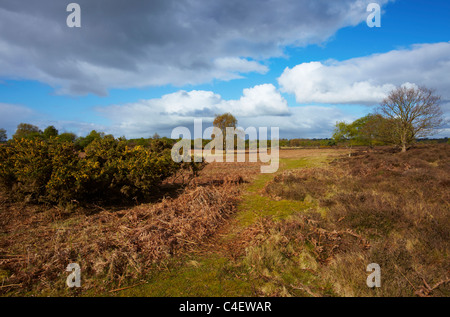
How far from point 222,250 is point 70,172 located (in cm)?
615

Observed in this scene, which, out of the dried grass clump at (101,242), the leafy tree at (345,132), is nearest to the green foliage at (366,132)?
the leafy tree at (345,132)

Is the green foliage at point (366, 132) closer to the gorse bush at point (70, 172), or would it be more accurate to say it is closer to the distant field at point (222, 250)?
the distant field at point (222, 250)

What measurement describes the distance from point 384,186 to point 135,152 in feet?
41.6

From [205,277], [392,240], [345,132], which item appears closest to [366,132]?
[345,132]

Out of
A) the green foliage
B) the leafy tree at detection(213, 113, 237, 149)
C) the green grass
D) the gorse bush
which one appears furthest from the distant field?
the leafy tree at detection(213, 113, 237, 149)

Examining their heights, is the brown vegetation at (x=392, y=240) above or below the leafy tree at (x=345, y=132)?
below

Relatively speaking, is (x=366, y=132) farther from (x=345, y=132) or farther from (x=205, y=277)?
(x=205, y=277)

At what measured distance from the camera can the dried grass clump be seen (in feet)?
Result: 15.1

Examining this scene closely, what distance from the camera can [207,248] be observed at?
6.27 metres

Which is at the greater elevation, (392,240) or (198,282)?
(392,240)

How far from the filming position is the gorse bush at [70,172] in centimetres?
762

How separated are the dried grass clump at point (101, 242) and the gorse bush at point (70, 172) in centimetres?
89

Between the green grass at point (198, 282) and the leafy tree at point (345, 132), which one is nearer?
the green grass at point (198, 282)

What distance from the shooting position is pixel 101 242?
18.2ft
